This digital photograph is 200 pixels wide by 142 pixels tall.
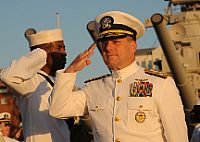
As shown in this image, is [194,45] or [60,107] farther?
[194,45]

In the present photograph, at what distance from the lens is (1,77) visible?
3953mm

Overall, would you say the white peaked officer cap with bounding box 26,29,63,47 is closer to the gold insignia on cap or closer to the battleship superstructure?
the gold insignia on cap

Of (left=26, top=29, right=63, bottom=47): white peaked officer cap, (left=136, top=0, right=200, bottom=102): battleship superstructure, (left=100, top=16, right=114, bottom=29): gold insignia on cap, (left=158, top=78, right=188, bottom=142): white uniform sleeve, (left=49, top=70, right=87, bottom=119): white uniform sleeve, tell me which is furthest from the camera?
(left=136, top=0, right=200, bottom=102): battleship superstructure

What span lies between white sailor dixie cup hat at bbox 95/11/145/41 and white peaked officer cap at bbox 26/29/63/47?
39.7 inches

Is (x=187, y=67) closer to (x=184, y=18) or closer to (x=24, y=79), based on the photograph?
(x=184, y=18)

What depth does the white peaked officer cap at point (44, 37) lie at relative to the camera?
15.2ft

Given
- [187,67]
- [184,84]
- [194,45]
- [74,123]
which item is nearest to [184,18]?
[194,45]

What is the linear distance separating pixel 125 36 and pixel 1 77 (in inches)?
38.4

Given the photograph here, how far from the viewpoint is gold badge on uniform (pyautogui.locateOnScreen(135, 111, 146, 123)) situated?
342cm

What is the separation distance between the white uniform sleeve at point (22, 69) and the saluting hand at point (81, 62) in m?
0.44

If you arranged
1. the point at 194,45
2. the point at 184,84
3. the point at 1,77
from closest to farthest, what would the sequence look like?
the point at 1,77 < the point at 184,84 < the point at 194,45

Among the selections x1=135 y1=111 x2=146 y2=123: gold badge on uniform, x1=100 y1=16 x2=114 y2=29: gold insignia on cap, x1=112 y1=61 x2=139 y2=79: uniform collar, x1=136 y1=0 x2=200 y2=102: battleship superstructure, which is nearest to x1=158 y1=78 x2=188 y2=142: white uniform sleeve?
x1=135 y1=111 x2=146 y2=123: gold badge on uniform

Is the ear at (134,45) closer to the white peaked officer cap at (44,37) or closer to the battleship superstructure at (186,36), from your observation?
the white peaked officer cap at (44,37)

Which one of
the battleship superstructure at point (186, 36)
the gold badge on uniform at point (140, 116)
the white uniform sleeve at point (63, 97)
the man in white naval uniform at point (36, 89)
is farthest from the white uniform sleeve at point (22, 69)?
the battleship superstructure at point (186, 36)
